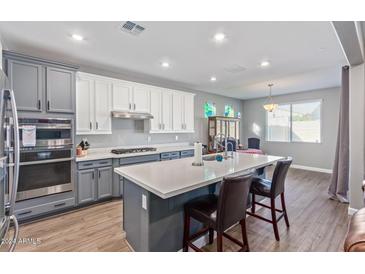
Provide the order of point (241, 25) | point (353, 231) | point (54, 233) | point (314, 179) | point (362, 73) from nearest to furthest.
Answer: point (353, 231) → point (241, 25) → point (54, 233) → point (362, 73) → point (314, 179)

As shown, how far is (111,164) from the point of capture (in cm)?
335

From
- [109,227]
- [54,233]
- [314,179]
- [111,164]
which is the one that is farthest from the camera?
[314,179]

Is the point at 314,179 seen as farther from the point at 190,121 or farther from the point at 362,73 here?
the point at 190,121

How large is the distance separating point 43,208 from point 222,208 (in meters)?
2.75

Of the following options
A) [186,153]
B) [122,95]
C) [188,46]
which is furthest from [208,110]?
[188,46]

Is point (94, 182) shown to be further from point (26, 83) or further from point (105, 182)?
point (26, 83)

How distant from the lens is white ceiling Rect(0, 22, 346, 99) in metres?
2.22

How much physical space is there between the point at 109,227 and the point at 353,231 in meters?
2.61

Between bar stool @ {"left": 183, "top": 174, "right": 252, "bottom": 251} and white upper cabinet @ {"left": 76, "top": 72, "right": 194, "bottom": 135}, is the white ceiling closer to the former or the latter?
white upper cabinet @ {"left": 76, "top": 72, "right": 194, "bottom": 135}

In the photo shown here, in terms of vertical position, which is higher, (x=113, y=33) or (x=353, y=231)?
(x=113, y=33)

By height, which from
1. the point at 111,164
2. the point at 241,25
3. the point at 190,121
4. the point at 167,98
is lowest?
the point at 111,164

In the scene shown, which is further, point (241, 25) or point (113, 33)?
point (113, 33)

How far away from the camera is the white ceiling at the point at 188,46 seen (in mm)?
2219
